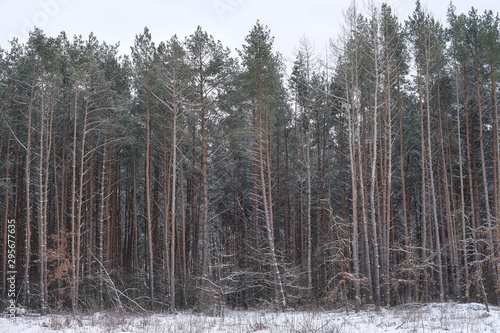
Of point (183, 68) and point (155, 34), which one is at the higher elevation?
point (155, 34)

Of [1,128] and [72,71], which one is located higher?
[72,71]

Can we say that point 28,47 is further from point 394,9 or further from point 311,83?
point 394,9

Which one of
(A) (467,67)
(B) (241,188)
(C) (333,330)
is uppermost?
(A) (467,67)

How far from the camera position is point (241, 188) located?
87.7ft

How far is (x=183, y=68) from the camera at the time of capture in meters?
17.5

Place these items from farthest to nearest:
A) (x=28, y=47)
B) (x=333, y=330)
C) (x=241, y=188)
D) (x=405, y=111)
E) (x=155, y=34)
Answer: (x=241, y=188) → (x=405, y=111) → (x=155, y=34) → (x=28, y=47) → (x=333, y=330)

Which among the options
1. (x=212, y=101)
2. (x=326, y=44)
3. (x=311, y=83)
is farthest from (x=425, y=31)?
(x=212, y=101)

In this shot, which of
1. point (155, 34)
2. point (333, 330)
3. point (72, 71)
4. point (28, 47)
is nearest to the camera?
point (333, 330)

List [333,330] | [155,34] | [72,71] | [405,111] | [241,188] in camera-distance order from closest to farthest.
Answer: [333,330], [72,71], [155,34], [405,111], [241,188]

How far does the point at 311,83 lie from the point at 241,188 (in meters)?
9.35

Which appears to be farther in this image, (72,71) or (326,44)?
(326,44)

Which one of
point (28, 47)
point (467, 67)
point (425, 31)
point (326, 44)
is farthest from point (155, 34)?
point (467, 67)

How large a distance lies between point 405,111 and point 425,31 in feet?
16.7

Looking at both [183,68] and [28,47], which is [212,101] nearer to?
[183,68]
